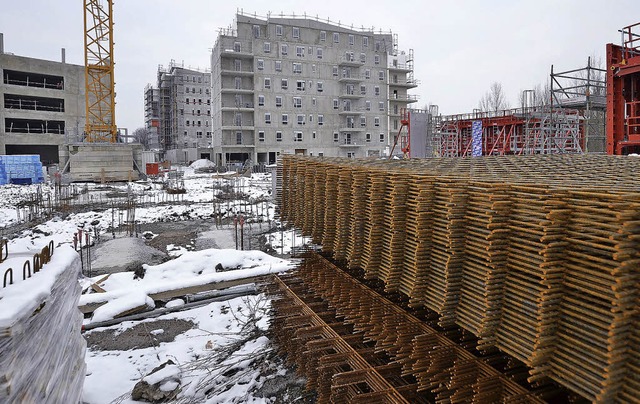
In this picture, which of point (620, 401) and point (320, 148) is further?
point (320, 148)

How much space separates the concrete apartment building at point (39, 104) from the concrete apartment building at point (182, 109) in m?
25.2

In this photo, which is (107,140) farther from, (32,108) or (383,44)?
(383,44)

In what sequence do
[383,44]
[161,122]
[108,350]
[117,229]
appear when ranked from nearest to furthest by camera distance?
[108,350] → [117,229] → [383,44] → [161,122]

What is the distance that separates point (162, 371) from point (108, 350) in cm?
185

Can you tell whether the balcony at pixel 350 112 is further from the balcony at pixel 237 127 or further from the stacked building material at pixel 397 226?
the stacked building material at pixel 397 226

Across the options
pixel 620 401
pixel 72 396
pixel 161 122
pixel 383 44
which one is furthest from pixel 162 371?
pixel 161 122

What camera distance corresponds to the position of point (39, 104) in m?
51.8

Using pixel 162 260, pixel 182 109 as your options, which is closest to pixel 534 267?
pixel 162 260

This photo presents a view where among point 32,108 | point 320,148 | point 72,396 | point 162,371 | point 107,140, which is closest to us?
point 72,396

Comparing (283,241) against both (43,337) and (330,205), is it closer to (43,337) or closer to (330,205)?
(330,205)

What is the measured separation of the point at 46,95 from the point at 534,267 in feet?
191

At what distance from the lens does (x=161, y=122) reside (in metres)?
86.6

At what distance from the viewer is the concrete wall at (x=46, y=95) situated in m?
46.5

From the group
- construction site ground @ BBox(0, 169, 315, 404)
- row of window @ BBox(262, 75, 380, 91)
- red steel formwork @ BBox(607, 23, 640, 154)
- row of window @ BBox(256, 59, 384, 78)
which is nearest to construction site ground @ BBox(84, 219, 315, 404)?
construction site ground @ BBox(0, 169, 315, 404)
